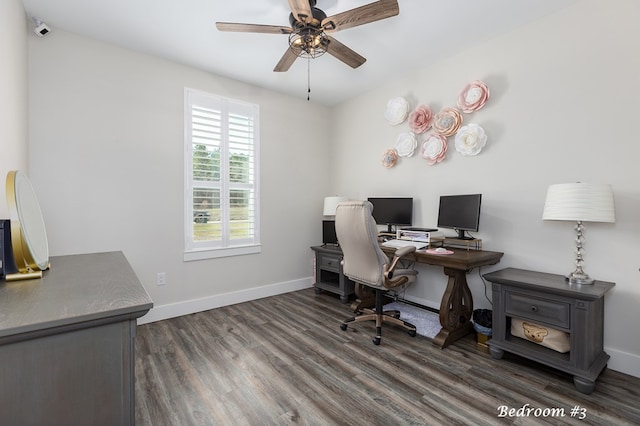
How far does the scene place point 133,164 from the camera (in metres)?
2.82

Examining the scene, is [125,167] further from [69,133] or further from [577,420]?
[577,420]

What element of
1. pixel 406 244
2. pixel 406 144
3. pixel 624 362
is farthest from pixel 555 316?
pixel 406 144

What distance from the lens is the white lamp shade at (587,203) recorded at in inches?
73.4

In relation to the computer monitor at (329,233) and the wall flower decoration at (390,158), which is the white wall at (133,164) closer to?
the computer monitor at (329,233)

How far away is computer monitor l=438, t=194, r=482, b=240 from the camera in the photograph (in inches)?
101

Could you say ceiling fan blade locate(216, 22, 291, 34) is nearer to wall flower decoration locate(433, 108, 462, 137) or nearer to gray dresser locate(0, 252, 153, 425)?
wall flower decoration locate(433, 108, 462, 137)

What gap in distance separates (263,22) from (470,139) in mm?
2126

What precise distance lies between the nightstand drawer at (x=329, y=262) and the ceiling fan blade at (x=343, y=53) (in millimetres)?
2125

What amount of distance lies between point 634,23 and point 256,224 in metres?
3.69

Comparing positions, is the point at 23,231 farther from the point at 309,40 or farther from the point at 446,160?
the point at 446,160

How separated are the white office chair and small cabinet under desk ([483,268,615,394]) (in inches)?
27.4

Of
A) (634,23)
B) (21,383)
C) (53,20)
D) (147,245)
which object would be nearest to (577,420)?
(21,383)

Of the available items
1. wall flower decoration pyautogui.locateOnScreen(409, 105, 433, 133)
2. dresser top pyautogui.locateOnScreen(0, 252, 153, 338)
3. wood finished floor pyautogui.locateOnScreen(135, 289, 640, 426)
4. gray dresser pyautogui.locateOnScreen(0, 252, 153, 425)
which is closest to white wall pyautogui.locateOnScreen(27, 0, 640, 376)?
wall flower decoration pyautogui.locateOnScreen(409, 105, 433, 133)

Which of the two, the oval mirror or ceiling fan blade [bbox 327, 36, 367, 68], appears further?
ceiling fan blade [bbox 327, 36, 367, 68]
